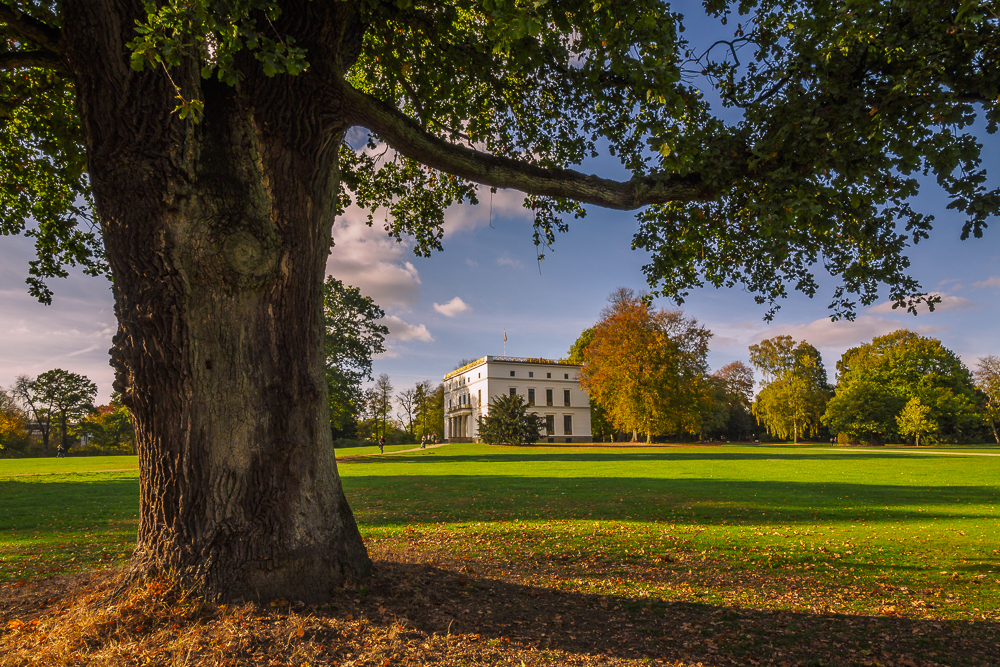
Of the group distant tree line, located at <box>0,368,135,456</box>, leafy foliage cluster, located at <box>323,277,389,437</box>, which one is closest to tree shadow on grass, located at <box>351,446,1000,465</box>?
leafy foliage cluster, located at <box>323,277,389,437</box>

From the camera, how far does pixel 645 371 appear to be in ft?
135

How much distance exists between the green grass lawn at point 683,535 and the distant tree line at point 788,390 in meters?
26.8

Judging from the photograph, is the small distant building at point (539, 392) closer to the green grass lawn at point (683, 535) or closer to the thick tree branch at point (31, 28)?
the green grass lawn at point (683, 535)

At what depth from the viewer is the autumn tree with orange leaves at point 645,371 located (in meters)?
41.2

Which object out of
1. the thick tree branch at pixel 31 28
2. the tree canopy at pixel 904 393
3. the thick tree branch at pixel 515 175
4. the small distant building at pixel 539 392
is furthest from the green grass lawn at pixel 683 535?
the small distant building at pixel 539 392

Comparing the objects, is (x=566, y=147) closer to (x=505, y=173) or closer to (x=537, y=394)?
→ (x=505, y=173)

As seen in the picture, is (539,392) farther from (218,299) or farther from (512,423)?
(218,299)

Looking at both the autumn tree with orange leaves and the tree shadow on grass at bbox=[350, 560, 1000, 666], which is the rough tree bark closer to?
the tree shadow on grass at bbox=[350, 560, 1000, 666]

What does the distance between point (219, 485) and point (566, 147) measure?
6.15 meters

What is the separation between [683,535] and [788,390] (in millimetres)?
54806

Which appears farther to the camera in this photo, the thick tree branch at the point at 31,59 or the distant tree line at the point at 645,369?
the distant tree line at the point at 645,369

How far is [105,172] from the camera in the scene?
12.1 feet

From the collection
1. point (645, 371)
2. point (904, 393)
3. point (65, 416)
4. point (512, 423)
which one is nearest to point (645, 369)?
point (645, 371)

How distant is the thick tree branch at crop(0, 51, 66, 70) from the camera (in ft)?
14.7
